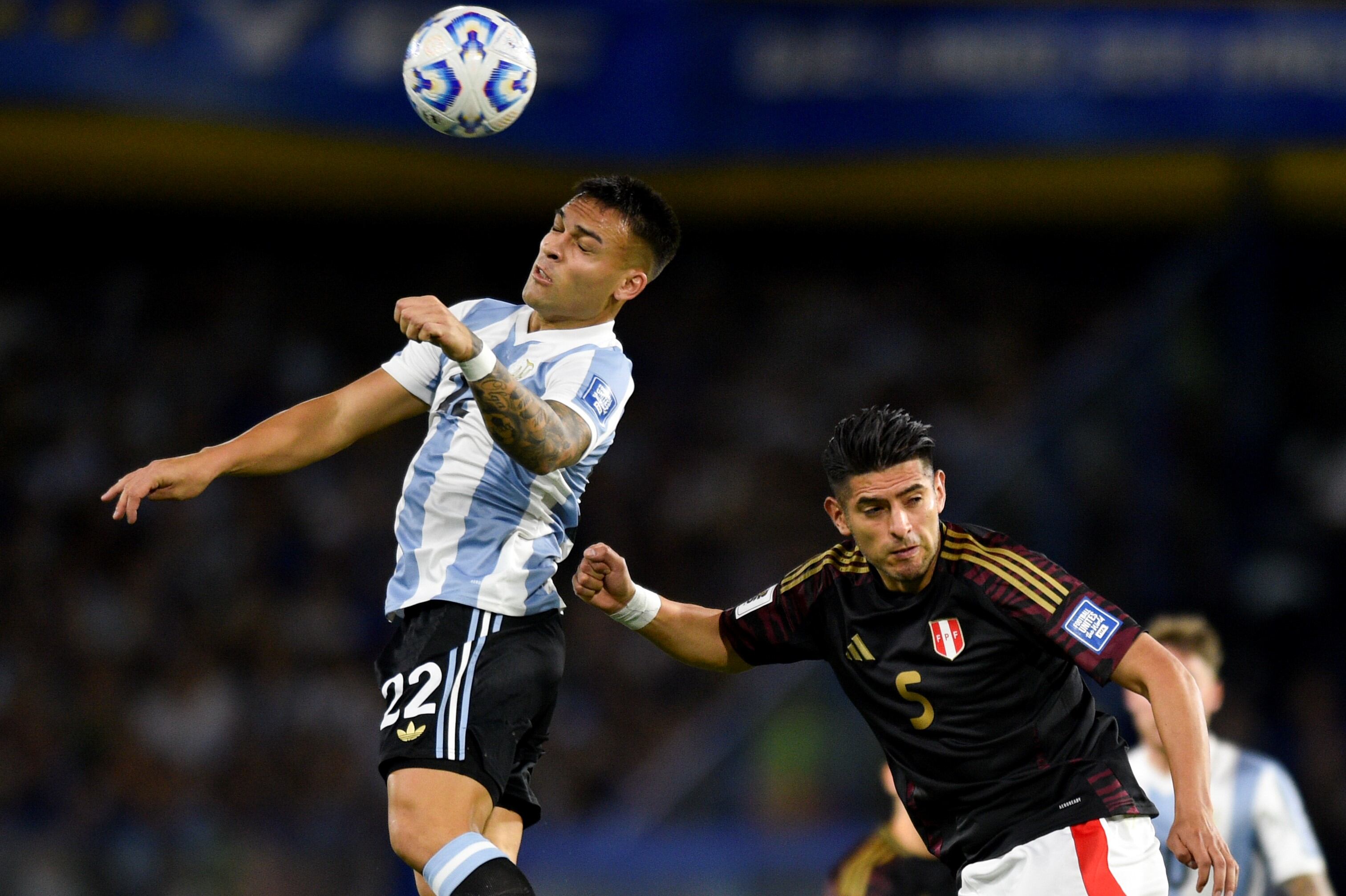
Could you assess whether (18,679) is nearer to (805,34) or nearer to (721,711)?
(721,711)

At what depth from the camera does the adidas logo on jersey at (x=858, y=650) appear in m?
3.99

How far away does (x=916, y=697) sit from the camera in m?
3.91

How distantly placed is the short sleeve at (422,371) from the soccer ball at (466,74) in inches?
17.6

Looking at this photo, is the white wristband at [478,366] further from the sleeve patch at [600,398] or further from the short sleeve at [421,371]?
the short sleeve at [421,371]

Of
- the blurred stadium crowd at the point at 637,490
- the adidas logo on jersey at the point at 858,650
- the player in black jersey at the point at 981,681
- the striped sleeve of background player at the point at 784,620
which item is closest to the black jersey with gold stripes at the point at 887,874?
the player in black jersey at the point at 981,681

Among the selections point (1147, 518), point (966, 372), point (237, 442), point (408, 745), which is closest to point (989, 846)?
point (408, 745)

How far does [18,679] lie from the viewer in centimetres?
905

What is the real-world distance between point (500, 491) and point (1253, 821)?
8.31 feet

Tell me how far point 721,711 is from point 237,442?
533cm

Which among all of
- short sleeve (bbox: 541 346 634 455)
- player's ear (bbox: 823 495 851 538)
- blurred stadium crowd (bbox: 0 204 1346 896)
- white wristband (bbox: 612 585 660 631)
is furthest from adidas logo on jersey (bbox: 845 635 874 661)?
blurred stadium crowd (bbox: 0 204 1346 896)

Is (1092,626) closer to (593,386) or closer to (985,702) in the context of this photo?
(985,702)

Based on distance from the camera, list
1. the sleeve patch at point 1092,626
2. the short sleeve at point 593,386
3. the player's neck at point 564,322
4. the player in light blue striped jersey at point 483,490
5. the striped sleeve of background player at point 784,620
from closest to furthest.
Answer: the player in light blue striped jersey at point 483,490 < the sleeve patch at point 1092,626 < the short sleeve at point 593,386 < the player's neck at point 564,322 < the striped sleeve of background player at point 784,620

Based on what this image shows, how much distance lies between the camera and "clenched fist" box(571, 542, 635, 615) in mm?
4074

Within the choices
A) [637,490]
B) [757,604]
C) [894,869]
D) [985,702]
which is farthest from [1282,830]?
[637,490]
